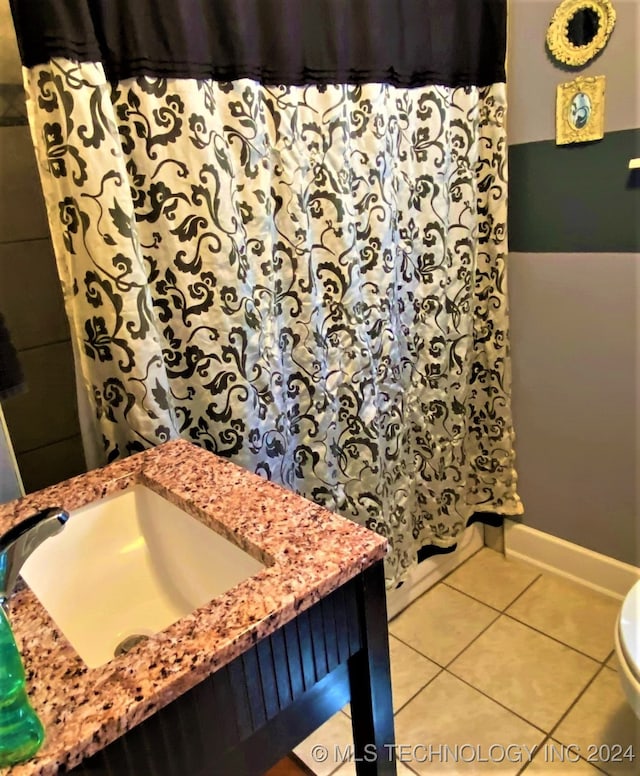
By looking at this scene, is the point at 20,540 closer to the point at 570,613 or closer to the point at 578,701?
the point at 578,701

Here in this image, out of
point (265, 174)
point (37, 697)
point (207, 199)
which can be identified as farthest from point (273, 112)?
point (37, 697)

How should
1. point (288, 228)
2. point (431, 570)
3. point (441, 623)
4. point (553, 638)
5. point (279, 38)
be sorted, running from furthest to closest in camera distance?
point (431, 570)
point (441, 623)
point (553, 638)
point (288, 228)
point (279, 38)

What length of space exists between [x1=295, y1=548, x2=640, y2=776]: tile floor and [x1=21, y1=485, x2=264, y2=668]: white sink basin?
730mm

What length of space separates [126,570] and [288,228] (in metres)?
0.76

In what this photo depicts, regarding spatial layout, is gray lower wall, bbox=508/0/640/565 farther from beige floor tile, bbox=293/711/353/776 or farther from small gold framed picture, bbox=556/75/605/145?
beige floor tile, bbox=293/711/353/776

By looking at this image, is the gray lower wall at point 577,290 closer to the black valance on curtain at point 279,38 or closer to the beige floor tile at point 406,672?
the black valance on curtain at point 279,38

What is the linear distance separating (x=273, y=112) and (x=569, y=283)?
963mm

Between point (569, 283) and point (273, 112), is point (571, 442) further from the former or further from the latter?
point (273, 112)

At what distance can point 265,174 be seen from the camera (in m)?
1.21

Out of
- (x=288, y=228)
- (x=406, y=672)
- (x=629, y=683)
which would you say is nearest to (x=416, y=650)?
(x=406, y=672)

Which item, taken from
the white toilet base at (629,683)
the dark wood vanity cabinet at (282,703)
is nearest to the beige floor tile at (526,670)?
the white toilet base at (629,683)

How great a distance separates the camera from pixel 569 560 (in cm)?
191

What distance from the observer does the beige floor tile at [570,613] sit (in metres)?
1.70

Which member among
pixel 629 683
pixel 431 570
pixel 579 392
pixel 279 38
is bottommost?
pixel 431 570
